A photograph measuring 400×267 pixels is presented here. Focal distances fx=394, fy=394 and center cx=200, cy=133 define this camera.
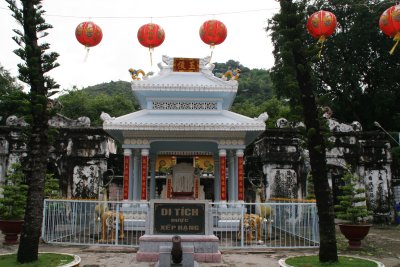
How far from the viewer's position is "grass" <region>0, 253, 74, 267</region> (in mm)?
6914

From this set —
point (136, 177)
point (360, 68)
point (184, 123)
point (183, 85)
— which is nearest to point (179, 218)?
point (184, 123)

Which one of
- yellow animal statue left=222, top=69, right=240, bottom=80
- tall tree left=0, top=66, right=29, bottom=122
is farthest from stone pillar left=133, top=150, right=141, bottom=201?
tall tree left=0, top=66, right=29, bottom=122

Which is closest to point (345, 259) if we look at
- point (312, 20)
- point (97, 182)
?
point (312, 20)

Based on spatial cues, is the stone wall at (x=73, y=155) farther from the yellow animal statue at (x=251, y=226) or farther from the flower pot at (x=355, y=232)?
the flower pot at (x=355, y=232)

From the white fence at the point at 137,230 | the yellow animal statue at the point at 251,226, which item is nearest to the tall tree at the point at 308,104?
the white fence at the point at 137,230

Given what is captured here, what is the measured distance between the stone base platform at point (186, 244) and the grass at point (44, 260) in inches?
77.4

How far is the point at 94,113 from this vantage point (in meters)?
40.6

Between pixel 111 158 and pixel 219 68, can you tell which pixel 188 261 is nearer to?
pixel 111 158

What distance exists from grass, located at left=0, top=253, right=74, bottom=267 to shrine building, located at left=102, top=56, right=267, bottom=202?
651cm

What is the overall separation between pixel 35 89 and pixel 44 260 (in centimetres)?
321

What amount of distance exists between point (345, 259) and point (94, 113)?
36.0 meters

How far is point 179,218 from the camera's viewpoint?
9.12 metres

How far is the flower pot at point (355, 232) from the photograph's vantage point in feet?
36.4

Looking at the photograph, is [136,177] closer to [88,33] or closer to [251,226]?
[251,226]
